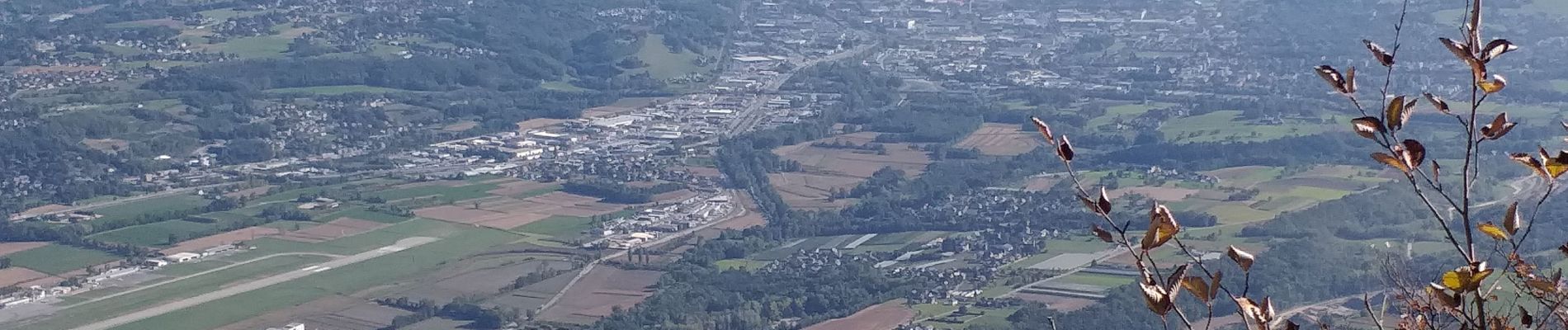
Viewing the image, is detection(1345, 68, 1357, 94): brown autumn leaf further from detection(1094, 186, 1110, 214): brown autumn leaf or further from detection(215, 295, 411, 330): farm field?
detection(215, 295, 411, 330): farm field

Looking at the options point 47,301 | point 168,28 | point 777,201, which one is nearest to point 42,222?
point 47,301

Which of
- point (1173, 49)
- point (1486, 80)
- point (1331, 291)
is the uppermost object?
point (1486, 80)

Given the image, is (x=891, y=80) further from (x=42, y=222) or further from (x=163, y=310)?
(x=163, y=310)

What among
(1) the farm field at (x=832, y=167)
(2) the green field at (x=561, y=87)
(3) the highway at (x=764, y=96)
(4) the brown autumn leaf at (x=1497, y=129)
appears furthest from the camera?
(2) the green field at (x=561, y=87)

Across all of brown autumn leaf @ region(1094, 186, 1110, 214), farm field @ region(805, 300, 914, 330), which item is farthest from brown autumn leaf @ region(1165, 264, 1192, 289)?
farm field @ region(805, 300, 914, 330)

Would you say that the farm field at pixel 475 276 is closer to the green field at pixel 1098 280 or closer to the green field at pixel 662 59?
the green field at pixel 1098 280

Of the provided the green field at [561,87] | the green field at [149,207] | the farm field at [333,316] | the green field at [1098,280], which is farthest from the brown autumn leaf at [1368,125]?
the green field at [561,87]
